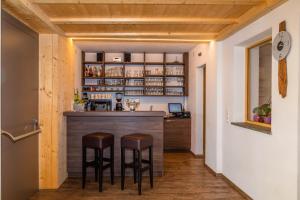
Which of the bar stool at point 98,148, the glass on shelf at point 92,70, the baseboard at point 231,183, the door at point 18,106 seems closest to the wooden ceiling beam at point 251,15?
the baseboard at point 231,183

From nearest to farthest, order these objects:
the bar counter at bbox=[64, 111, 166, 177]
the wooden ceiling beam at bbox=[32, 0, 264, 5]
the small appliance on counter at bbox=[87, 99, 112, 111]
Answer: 1. the wooden ceiling beam at bbox=[32, 0, 264, 5]
2. the bar counter at bbox=[64, 111, 166, 177]
3. the small appliance on counter at bbox=[87, 99, 112, 111]

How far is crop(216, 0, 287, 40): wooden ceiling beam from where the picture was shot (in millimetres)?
2911

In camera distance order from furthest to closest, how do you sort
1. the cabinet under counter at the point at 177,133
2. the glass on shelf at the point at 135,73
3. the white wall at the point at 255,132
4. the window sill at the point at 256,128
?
the glass on shelf at the point at 135,73
the cabinet under counter at the point at 177,133
the window sill at the point at 256,128
the white wall at the point at 255,132

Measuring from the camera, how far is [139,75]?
7.29 meters

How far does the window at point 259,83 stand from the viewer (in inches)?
145

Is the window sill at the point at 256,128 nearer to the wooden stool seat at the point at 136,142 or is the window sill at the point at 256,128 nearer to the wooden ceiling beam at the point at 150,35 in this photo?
the wooden stool seat at the point at 136,142

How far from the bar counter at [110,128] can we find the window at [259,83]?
1.48 meters

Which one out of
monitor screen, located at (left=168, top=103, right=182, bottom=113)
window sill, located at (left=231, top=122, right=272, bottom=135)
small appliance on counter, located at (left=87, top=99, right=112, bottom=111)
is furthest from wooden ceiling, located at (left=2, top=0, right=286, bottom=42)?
monitor screen, located at (left=168, top=103, right=182, bottom=113)

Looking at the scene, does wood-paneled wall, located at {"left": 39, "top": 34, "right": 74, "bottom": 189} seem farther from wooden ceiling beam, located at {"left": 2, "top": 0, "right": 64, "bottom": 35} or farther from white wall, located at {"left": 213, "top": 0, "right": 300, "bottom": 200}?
white wall, located at {"left": 213, "top": 0, "right": 300, "bottom": 200}

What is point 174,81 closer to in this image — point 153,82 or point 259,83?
point 153,82

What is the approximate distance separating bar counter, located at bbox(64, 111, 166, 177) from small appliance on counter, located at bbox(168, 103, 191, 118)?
2.30 meters

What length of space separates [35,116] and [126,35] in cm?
192

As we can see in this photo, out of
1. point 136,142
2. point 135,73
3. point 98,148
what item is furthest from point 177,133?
point 98,148

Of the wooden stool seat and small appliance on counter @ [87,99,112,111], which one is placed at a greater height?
small appliance on counter @ [87,99,112,111]
